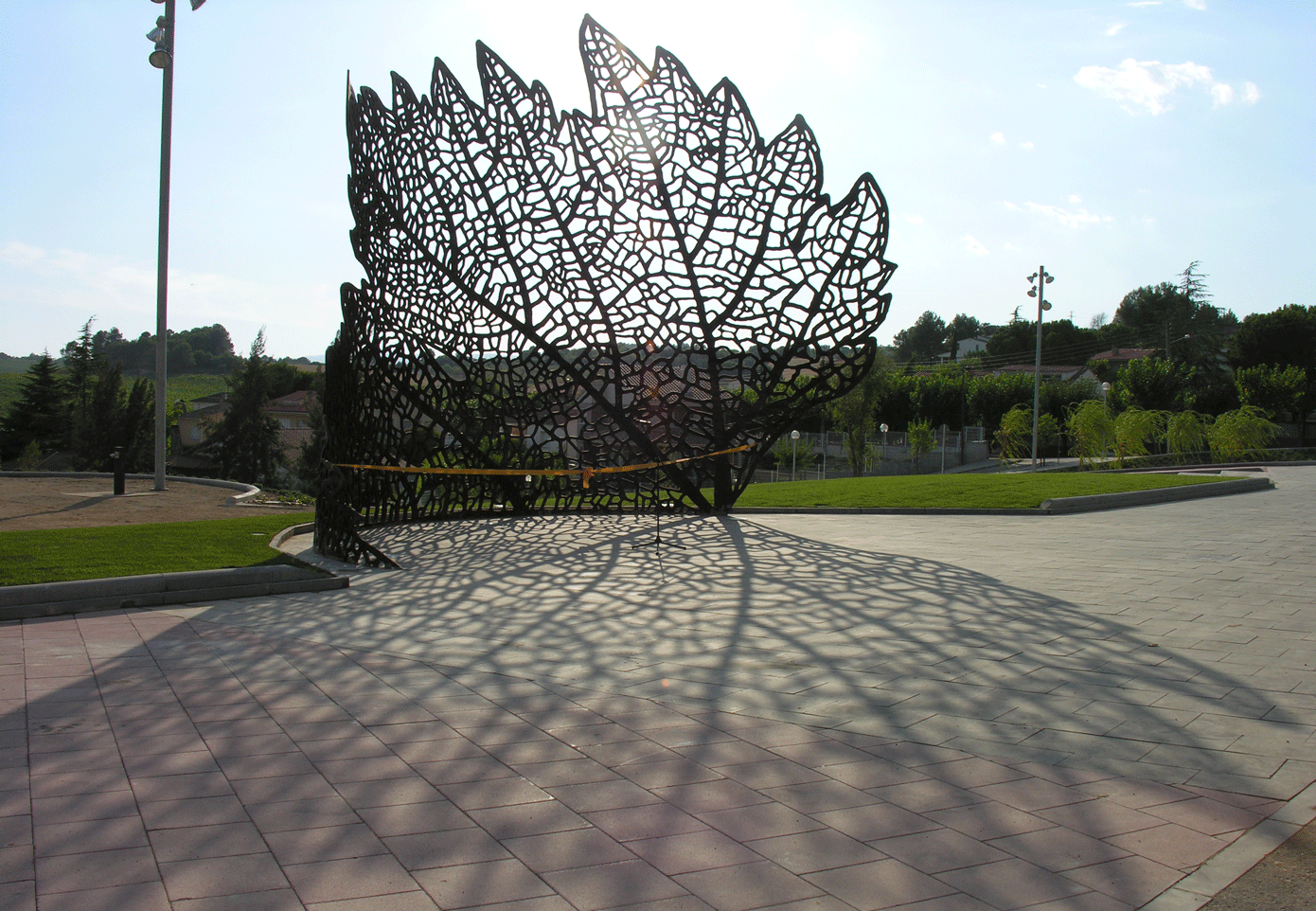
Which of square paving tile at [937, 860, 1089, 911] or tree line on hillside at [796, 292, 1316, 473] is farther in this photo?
tree line on hillside at [796, 292, 1316, 473]

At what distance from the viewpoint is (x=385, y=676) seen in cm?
516

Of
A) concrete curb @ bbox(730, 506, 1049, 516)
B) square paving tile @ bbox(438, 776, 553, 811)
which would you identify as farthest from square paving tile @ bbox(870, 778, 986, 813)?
concrete curb @ bbox(730, 506, 1049, 516)

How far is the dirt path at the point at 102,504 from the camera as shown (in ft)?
44.2

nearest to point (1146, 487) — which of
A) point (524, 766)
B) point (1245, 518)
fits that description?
point (1245, 518)

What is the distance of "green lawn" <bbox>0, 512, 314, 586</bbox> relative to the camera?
25.3 feet

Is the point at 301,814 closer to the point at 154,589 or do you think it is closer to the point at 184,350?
the point at 154,589

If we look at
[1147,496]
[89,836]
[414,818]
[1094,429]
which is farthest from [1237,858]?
[1094,429]

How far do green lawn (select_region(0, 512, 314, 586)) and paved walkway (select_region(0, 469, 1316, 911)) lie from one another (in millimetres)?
1146

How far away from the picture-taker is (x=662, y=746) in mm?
3994

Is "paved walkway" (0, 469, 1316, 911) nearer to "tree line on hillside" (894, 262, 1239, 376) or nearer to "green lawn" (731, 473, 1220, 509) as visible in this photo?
"green lawn" (731, 473, 1220, 509)

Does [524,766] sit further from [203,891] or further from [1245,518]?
[1245,518]

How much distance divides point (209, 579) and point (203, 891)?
549cm

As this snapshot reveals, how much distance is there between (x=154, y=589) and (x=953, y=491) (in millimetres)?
13638

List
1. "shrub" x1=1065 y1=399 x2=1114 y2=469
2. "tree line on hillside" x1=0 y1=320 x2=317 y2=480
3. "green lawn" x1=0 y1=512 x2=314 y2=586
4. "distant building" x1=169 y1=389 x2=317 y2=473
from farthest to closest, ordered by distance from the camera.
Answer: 1. "distant building" x1=169 y1=389 x2=317 y2=473
2. "tree line on hillside" x1=0 y1=320 x2=317 y2=480
3. "shrub" x1=1065 y1=399 x2=1114 y2=469
4. "green lawn" x1=0 y1=512 x2=314 y2=586
